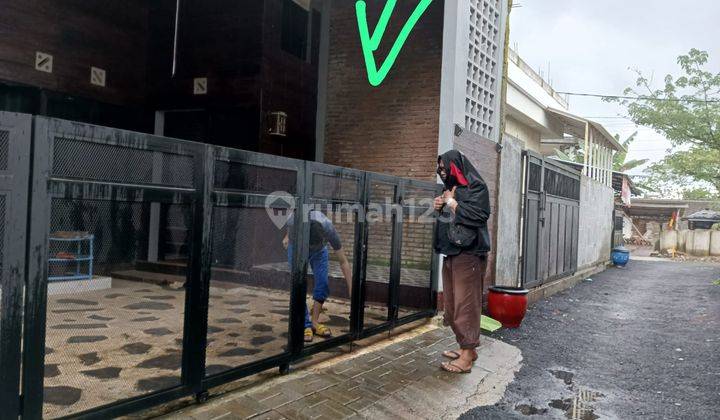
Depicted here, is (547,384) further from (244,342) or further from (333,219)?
(244,342)

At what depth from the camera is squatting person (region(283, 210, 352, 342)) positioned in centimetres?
475

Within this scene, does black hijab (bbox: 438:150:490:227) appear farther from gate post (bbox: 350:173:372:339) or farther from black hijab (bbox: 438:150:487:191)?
gate post (bbox: 350:173:372:339)

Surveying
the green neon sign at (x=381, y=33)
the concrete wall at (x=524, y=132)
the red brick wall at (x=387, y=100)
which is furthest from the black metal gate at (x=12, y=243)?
the concrete wall at (x=524, y=132)

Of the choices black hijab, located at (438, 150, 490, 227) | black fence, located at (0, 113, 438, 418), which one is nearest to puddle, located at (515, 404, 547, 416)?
black hijab, located at (438, 150, 490, 227)

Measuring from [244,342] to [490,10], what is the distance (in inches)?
264

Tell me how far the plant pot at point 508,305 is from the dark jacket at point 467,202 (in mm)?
2367

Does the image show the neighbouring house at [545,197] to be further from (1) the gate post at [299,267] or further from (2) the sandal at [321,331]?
(1) the gate post at [299,267]

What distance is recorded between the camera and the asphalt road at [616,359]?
4516mm

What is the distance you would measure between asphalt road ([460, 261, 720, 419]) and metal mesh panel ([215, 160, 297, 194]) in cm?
231

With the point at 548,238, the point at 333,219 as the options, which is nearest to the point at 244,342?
the point at 333,219

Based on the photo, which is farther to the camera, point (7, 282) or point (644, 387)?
point (644, 387)

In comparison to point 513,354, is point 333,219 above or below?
above

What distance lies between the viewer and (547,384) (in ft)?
16.7

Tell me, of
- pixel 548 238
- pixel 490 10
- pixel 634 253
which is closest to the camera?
pixel 490 10
